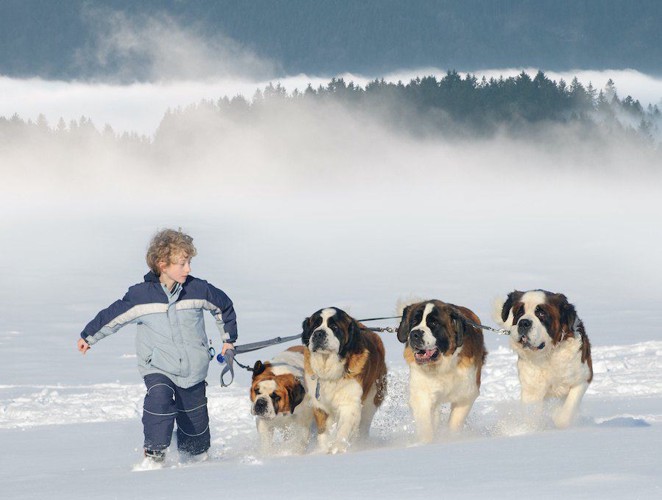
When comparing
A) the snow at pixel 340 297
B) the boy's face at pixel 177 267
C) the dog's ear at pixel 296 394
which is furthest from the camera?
Result: the dog's ear at pixel 296 394

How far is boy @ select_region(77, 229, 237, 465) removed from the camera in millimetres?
6496

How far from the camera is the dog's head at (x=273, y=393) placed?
7016mm

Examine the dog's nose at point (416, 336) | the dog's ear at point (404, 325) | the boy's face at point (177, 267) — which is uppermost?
the boy's face at point (177, 267)

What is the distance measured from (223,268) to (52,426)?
36.6 meters

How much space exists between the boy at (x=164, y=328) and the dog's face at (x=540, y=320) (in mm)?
2077

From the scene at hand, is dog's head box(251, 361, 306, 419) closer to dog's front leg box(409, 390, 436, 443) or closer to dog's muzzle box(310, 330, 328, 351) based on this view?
dog's muzzle box(310, 330, 328, 351)

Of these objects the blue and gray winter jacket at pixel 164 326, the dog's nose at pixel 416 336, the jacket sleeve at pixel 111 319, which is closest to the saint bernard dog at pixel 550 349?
the dog's nose at pixel 416 336

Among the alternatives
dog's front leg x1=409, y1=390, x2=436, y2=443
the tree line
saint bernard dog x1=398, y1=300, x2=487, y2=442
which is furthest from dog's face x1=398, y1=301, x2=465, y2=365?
the tree line

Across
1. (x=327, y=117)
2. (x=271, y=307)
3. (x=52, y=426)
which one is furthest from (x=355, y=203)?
(x=52, y=426)

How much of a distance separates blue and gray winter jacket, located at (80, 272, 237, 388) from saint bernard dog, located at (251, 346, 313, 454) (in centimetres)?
58

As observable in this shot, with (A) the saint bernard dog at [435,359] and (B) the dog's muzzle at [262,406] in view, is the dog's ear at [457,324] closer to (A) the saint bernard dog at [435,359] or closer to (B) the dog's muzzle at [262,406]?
(A) the saint bernard dog at [435,359]

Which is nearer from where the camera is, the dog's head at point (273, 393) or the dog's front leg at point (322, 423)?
the dog's head at point (273, 393)

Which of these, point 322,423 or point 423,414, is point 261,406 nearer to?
point 322,423

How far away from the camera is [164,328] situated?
6500 mm
